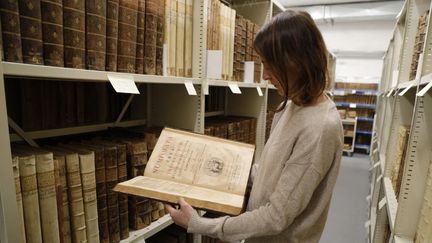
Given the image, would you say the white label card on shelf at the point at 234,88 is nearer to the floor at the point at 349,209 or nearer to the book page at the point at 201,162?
the book page at the point at 201,162

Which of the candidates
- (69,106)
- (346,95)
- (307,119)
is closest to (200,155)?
(307,119)

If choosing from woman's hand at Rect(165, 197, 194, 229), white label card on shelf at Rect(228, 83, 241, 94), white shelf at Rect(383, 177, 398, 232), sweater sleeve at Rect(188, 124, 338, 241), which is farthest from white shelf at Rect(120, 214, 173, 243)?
white shelf at Rect(383, 177, 398, 232)

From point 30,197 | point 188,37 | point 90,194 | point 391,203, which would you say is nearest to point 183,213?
point 90,194

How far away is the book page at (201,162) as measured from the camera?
840mm

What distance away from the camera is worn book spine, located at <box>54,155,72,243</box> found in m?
0.76

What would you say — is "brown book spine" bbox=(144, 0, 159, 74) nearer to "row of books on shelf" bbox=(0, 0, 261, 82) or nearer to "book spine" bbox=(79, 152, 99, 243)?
"row of books on shelf" bbox=(0, 0, 261, 82)

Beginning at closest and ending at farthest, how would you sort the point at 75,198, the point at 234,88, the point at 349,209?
the point at 75,198
the point at 234,88
the point at 349,209

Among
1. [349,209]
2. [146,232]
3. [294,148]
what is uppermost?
[294,148]

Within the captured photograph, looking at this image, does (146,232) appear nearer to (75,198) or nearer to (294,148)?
(75,198)

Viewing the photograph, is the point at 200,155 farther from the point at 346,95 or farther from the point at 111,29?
the point at 346,95

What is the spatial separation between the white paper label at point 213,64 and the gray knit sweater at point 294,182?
50 centimetres

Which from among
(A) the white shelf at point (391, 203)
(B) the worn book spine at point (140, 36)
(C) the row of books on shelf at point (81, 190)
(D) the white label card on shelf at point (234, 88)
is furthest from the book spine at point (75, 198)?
(A) the white shelf at point (391, 203)

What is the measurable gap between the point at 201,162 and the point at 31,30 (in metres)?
0.56

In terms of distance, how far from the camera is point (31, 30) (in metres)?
0.62
